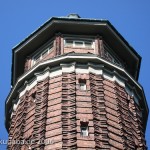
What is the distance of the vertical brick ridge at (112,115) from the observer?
32.8 m

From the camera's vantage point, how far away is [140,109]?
41094mm

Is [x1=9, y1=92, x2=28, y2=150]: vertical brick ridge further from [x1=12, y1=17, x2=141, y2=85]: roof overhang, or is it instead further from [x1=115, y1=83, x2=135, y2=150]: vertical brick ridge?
[x1=115, y1=83, x2=135, y2=150]: vertical brick ridge

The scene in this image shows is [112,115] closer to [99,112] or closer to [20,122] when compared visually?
[99,112]

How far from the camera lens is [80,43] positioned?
138 feet

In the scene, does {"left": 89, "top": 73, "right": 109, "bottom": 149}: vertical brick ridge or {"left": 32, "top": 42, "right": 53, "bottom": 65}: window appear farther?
{"left": 32, "top": 42, "right": 53, "bottom": 65}: window

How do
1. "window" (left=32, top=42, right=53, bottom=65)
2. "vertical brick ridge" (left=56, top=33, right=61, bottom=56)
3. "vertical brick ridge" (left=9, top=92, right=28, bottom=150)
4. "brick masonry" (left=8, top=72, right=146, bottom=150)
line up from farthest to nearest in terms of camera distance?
"window" (left=32, top=42, right=53, bottom=65) < "vertical brick ridge" (left=56, top=33, right=61, bottom=56) < "vertical brick ridge" (left=9, top=92, right=28, bottom=150) < "brick masonry" (left=8, top=72, right=146, bottom=150)

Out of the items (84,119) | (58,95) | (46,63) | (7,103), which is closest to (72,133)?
(84,119)

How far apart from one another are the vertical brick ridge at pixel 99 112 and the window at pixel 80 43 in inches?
183

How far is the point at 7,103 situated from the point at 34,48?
213 inches

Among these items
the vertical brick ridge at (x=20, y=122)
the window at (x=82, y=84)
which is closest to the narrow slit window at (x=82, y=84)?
the window at (x=82, y=84)

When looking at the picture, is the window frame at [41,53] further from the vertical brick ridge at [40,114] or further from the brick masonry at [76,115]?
the vertical brick ridge at [40,114]

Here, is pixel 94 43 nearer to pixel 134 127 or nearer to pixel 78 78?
pixel 78 78

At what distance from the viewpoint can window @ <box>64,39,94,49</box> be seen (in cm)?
4169

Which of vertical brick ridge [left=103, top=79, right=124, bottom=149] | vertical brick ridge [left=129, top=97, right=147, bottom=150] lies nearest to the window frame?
vertical brick ridge [left=103, top=79, right=124, bottom=149]
